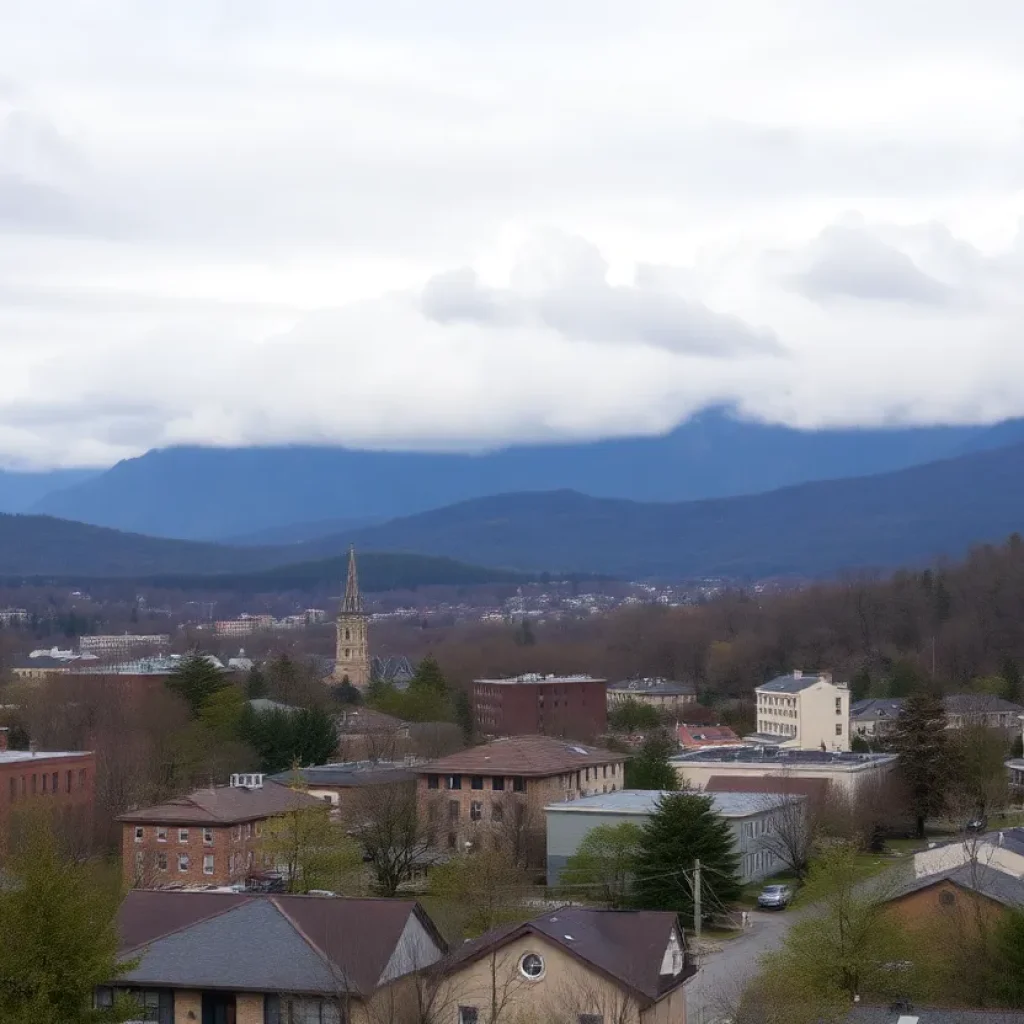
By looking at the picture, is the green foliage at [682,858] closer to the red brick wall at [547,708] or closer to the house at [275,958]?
the house at [275,958]

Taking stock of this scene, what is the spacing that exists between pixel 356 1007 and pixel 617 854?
21138 millimetres

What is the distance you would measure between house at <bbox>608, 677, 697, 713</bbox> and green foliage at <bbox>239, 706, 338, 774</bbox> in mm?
44114

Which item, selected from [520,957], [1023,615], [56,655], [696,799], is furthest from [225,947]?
[56,655]

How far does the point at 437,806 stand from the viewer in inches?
2301

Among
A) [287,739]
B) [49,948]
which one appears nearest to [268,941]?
[49,948]

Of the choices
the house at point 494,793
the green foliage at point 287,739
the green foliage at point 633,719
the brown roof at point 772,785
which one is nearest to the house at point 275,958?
the house at point 494,793

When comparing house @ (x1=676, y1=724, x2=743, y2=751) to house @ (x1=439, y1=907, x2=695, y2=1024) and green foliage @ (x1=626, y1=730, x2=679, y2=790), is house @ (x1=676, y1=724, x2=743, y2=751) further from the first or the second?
house @ (x1=439, y1=907, x2=695, y2=1024)

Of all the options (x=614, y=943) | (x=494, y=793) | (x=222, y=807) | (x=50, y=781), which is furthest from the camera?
(x=50, y=781)

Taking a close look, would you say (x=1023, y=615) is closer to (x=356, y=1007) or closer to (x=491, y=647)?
(x=491, y=647)

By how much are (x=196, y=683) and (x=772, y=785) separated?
32.7 metres

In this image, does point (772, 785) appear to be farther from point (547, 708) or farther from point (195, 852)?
point (547, 708)

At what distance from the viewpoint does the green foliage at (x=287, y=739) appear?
246ft

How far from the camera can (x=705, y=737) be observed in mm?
91500

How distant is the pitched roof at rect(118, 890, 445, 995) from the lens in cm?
2861
